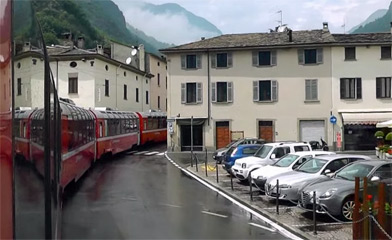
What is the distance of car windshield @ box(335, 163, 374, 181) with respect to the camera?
1011 centimetres

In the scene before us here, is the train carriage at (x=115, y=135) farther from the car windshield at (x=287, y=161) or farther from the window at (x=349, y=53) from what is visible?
the window at (x=349, y=53)

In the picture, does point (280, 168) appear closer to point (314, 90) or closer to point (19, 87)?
point (19, 87)

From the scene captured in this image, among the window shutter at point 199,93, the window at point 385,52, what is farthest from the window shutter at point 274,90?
the window at point 385,52

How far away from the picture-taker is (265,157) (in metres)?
16.7

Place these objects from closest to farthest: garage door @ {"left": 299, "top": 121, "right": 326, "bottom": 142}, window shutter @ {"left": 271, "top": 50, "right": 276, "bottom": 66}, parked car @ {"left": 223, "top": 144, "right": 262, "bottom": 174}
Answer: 1. parked car @ {"left": 223, "top": 144, "right": 262, "bottom": 174}
2. garage door @ {"left": 299, "top": 121, "right": 326, "bottom": 142}
3. window shutter @ {"left": 271, "top": 50, "right": 276, "bottom": 66}

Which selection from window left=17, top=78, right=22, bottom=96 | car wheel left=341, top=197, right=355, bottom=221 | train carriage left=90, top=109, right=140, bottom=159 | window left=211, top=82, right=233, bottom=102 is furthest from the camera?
window left=211, top=82, right=233, bottom=102

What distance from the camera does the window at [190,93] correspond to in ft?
111

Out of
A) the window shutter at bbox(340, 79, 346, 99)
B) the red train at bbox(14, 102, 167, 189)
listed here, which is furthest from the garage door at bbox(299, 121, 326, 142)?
the red train at bbox(14, 102, 167, 189)

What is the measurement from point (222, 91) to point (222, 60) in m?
2.05

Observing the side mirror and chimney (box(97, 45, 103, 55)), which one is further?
the side mirror

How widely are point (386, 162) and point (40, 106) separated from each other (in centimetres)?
884

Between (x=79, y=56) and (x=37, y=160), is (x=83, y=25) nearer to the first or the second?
(x=79, y=56)

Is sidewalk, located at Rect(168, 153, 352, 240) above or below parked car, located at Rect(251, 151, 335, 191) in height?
below

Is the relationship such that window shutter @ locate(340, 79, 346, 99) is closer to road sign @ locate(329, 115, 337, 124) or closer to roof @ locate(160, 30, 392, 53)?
road sign @ locate(329, 115, 337, 124)
